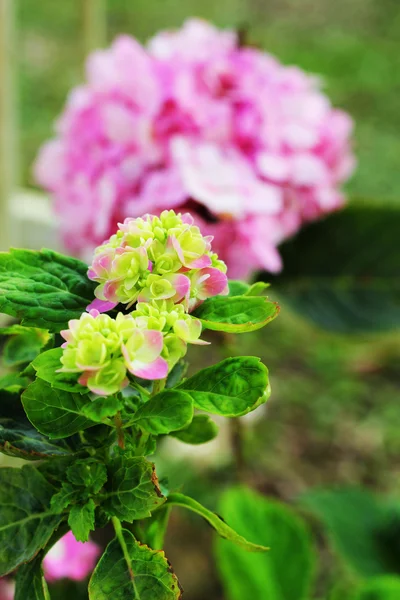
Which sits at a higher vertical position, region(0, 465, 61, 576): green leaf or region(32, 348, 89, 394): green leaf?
region(32, 348, 89, 394): green leaf

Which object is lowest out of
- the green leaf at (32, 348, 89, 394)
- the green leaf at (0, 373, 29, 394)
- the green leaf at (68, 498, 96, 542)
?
the green leaf at (68, 498, 96, 542)

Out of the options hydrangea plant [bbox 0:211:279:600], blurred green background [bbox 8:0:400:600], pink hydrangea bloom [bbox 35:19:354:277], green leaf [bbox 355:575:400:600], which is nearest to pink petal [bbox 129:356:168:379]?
hydrangea plant [bbox 0:211:279:600]

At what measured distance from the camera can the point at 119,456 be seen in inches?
9.8

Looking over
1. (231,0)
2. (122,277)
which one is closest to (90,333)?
(122,277)

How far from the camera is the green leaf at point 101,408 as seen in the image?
8.6 inches

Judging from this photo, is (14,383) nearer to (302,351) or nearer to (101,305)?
(101,305)

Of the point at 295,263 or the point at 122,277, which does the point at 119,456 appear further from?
the point at 295,263

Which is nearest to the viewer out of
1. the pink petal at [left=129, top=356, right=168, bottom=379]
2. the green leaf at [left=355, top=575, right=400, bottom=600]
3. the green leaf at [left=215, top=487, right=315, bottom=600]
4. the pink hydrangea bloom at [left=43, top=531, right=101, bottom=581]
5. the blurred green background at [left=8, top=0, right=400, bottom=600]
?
the pink petal at [left=129, top=356, right=168, bottom=379]

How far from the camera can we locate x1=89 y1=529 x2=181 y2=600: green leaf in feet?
0.76

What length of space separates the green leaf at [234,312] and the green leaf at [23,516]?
0.08m

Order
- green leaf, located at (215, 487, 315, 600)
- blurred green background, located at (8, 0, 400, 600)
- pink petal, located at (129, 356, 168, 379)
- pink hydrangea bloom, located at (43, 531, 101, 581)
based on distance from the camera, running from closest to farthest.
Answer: pink petal, located at (129, 356, 168, 379) → pink hydrangea bloom, located at (43, 531, 101, 581) → green leaf, located at (215, 487, 315, 600) → blurred green background, located at (8, 0, 400, 600)

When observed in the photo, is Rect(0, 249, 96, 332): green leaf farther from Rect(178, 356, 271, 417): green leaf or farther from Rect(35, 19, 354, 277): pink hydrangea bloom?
Rect(35, 19, 354, 277): pink hydrangea bloom

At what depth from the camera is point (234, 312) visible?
0.25m

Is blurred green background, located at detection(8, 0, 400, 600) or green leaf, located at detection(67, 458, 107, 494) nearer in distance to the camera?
green leaf, located at detection(67, 458, 107, 494)
